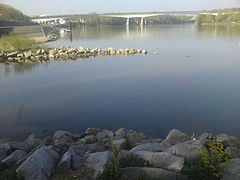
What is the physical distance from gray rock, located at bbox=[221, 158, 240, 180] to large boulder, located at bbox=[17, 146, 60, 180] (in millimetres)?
3214

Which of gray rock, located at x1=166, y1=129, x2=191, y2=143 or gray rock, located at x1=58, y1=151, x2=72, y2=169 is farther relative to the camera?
gray rock, located at x1=166, y1=129, x2=191, y2=143

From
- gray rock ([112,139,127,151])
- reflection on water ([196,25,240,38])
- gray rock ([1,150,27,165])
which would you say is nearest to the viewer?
gray rock ([1,150,27,165])

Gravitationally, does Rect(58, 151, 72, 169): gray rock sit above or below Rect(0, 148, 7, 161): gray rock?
above

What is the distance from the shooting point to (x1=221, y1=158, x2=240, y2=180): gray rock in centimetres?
431

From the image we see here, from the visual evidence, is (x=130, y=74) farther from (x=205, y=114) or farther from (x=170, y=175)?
(x=170, y=175)

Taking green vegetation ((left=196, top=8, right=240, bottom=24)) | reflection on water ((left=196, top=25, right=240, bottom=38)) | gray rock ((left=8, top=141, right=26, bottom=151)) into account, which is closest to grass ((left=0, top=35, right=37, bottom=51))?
gray rock ((left=8, top=141, right=26, bottom=151))

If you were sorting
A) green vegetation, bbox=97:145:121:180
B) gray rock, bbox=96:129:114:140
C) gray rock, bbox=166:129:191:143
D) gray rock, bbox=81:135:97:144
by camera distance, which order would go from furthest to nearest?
1. gray rock, bbox=96:129:114:140
2. gray rock, bbox=81:135:97:144
3. gray rock, bbox=166:129:191:143
4. green vegetation, bbox=97:145:121:180

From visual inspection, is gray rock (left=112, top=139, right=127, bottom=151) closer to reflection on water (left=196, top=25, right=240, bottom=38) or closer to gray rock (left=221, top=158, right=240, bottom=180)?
gray rock (left=221, top=158, right=240, bottom=180)

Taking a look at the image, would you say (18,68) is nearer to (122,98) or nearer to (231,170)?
(122,98)

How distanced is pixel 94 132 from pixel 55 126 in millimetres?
1901

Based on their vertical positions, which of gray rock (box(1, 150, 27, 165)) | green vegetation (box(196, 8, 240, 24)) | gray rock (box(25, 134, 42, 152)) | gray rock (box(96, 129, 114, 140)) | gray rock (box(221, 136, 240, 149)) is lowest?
gray rock (box(96, 129, 114, 140))

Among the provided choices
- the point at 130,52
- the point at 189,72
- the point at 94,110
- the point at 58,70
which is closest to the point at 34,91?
the point at 94,110

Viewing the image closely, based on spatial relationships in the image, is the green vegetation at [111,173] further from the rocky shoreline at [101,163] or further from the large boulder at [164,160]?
the large boulder at [164,160]

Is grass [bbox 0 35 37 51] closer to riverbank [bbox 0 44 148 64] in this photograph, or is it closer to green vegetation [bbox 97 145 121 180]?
riverbank [bbox 0 44 148 64]
